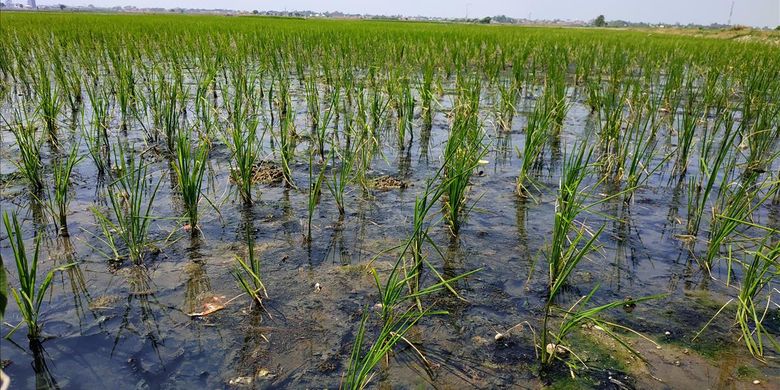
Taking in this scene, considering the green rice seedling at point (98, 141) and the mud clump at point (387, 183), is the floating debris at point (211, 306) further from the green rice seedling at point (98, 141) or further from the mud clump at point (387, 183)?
the green rice seedling at point (98, 141)

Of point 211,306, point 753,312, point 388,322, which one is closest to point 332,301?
point 211,306

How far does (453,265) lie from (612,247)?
107 centimetres

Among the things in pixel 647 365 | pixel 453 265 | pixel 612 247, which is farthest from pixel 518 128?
pixel 647 365

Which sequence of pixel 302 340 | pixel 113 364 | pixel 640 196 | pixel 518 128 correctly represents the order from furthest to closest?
pixel 518 128 < pixel 640 196 < pixel 302 340 < pixel 113 364

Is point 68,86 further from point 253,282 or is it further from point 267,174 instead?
point 253,282

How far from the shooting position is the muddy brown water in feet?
6.95

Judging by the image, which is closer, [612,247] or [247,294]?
[247,294]

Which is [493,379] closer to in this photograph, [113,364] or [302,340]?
[302,340]

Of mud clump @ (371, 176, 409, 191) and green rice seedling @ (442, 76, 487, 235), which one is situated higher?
green rice seedling @ (442, 76, 487, 235)

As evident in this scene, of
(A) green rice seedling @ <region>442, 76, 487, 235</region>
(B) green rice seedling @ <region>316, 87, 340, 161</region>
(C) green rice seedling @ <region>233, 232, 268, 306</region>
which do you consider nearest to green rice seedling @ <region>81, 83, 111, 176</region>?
(B) green rice seedling @ <region>316, 87, 340, 161</region>

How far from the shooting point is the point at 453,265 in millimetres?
3025

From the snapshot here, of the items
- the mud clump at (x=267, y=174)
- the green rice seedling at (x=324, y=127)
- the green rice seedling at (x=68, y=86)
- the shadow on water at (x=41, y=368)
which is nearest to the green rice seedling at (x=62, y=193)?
the shadow on water at (x=41, y=368)

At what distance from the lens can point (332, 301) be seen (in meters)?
2.62

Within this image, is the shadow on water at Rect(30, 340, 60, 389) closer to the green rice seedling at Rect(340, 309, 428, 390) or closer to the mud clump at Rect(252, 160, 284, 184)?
the green rice seedling at Rect(340, 309, 428, 390)
